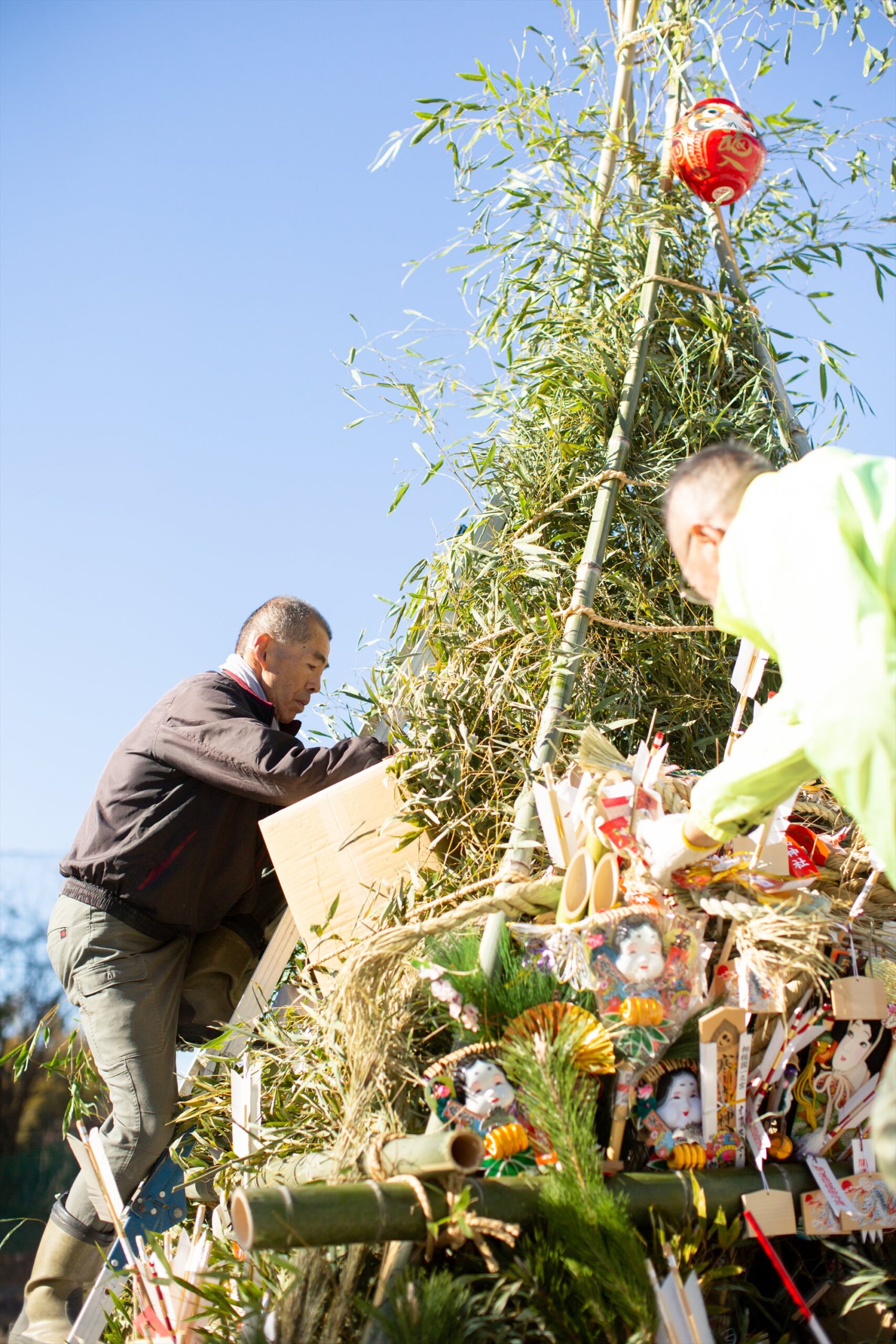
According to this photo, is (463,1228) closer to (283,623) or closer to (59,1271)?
(59,1271)

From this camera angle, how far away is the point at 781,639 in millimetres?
1415

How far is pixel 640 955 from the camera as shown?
1.79m

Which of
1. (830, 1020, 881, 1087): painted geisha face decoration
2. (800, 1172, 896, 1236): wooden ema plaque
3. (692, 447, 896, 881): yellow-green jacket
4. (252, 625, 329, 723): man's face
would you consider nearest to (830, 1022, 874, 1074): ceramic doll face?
(830, 1020, 881, 1087): painted geisha face decoration

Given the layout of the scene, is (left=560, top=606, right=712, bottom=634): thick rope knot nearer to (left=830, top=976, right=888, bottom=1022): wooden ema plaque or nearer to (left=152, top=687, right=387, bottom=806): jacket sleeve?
(left=152, top=687, right=387, bottom=806): jacket sleeve

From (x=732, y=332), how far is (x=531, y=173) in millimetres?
738

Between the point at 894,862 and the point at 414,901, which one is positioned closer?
the point at 894,862

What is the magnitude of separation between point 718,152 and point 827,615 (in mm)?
2062

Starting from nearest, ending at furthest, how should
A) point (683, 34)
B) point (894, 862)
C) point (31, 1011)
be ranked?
point (894, 862)
point (683, 34)
point (31, 1011)

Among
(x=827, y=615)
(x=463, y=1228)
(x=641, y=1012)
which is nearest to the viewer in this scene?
(x=827, y=615)

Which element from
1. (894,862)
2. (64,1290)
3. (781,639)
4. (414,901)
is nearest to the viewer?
(894,862)

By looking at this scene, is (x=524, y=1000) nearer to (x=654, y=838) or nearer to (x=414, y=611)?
(x=654, y=838)

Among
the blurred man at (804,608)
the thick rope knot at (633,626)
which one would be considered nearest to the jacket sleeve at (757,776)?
the blurred man at (804,608)

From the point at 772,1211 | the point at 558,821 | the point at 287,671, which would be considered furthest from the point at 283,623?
the point at 772,1211

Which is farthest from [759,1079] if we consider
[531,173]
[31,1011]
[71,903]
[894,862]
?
[31,1011]
